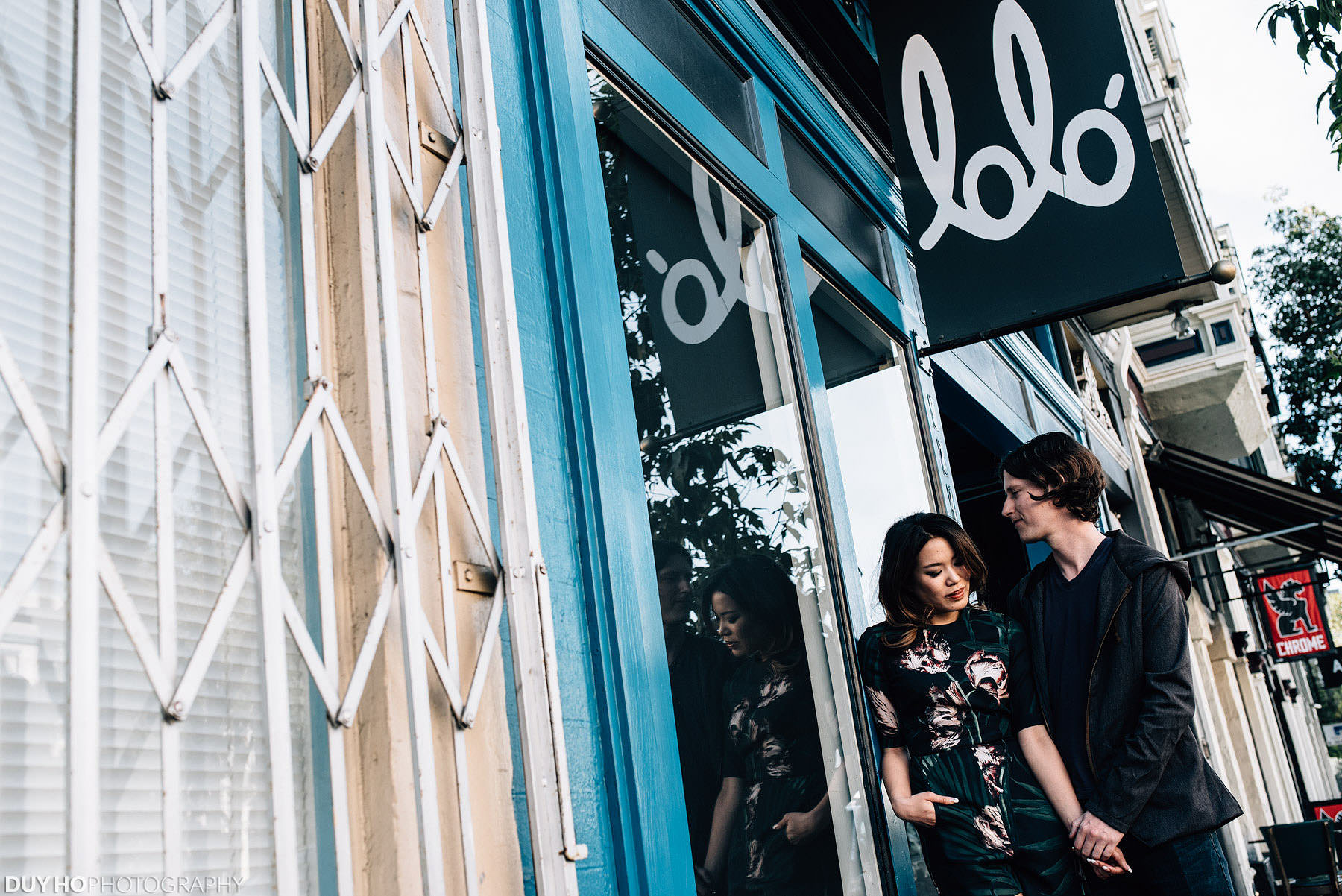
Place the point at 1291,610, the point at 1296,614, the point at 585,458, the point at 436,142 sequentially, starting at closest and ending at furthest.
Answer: the point at 436,142 < the point at 585,458 < the point at 1296,614 < the point at 1291,610

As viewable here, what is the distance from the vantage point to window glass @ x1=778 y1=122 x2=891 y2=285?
386 cm

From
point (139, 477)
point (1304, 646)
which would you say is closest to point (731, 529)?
point (139, 477)

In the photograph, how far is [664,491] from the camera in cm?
248

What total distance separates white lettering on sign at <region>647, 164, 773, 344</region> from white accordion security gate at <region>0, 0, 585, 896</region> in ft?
3.09

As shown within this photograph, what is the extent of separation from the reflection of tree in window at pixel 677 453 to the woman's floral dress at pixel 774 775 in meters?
0.34

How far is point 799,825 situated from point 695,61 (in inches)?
86.9

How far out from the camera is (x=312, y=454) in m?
1.50

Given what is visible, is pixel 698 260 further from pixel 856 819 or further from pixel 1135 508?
pixel 1135 508

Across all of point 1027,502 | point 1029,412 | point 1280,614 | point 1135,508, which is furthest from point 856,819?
point 1280,614

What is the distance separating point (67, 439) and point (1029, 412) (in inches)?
251

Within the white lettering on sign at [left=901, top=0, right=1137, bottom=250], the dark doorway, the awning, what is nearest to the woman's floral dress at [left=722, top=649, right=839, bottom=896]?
the white lettering on sign at [left=901, top=0, right=1137, bottom=250]

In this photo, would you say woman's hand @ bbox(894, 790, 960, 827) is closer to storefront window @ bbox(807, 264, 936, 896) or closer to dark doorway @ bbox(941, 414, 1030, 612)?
storefront window @ bbox(807, 264, 936, 896)

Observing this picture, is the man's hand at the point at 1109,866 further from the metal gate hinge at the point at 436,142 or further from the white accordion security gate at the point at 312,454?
the metal gate hinge at the point at 436,142

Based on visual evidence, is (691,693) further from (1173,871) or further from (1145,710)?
(1173,871)
